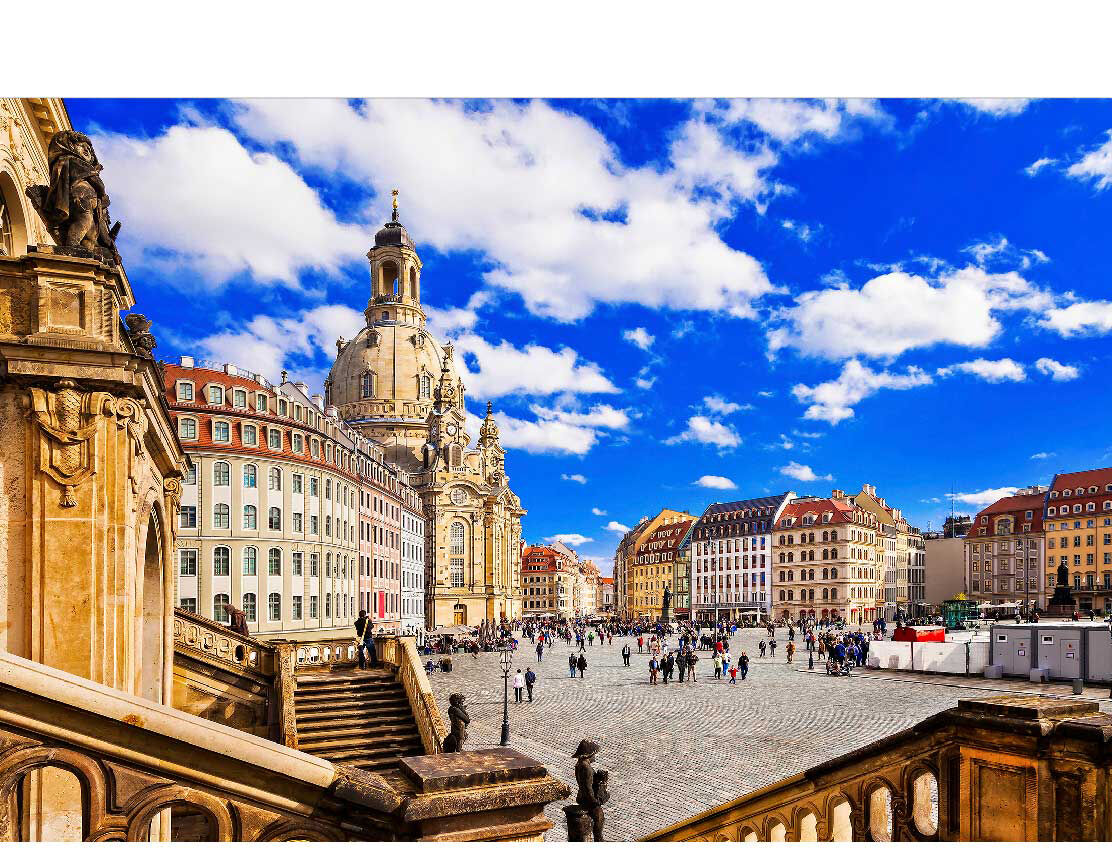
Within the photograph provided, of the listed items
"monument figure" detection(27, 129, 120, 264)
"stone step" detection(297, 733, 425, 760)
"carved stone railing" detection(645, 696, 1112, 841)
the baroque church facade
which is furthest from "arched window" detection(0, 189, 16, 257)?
the baroque church facade

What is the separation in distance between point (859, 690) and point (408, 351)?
62.5m

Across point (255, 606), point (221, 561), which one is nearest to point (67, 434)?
point (221, 561)

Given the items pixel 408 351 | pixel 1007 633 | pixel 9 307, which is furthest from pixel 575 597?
pixel 9 307

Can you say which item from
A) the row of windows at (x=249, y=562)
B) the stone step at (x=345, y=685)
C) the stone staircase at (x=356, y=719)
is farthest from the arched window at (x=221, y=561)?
the stone step at (x=345, y=685)

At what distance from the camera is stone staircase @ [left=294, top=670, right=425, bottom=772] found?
1220cm

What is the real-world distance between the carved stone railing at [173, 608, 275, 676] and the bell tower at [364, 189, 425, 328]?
230 feet

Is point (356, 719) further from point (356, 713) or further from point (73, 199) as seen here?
point (73, 199)

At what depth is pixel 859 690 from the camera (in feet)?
78.1

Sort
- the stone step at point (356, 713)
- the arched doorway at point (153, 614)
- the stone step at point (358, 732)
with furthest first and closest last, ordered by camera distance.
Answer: the stone step at point (356, 713), the stone step at point (358, 732), the arched doorway at point (153, 614)

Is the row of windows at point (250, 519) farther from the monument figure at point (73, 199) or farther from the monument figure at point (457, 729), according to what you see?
the monument figure at point (73, 199)

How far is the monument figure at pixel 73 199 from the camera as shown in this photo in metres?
6.46

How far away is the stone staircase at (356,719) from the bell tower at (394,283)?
6985cm

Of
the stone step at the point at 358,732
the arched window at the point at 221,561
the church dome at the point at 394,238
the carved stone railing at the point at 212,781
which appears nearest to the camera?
the carved stone railing at the point at 212,781
